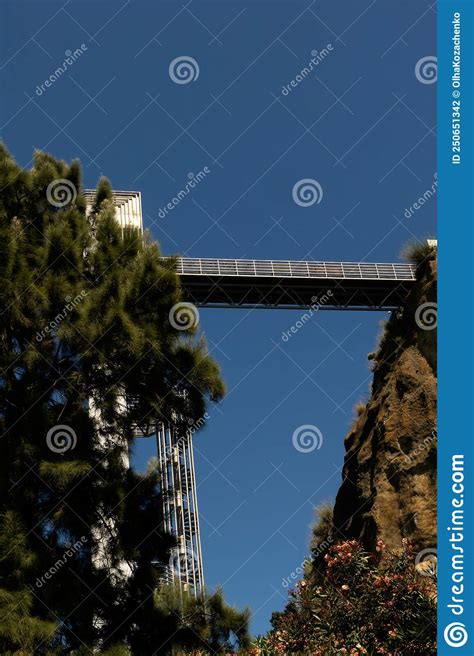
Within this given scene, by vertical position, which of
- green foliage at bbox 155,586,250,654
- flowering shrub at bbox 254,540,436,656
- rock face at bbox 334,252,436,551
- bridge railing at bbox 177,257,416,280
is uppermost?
bridge railing at bbox 177,257,416,280

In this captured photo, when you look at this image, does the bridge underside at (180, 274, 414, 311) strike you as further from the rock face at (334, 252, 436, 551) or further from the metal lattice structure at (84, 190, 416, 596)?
the rock face at (334, 252, 436, 551)

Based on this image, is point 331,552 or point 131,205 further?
point 131,205

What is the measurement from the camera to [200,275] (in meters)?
26.5

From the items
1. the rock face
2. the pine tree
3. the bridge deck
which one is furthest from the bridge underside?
the pine tree

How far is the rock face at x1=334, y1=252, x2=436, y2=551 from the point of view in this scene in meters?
18.8

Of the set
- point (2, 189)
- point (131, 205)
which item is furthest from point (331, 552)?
point (131, 205)

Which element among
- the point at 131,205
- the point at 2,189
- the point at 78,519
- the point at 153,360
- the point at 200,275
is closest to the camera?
the point at 78,519

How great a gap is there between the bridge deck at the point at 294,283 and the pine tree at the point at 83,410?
13.2 metres

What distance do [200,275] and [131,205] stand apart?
4.13 m

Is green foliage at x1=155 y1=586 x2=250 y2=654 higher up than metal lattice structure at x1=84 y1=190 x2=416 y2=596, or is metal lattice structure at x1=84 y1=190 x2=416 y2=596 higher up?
metal lattice structure at x1=84 y1=190 x2=416 y2=596

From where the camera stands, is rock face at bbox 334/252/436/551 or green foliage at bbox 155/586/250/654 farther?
rock face at bbox 334/252/436/551

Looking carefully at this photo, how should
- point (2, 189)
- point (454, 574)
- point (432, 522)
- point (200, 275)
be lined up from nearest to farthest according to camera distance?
point (454, 574) → point (2, 189) → point (432, 522) → point (200, 275)

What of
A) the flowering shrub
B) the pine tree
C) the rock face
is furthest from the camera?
the rock face

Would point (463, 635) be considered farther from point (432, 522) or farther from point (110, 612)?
point (432, 522)
